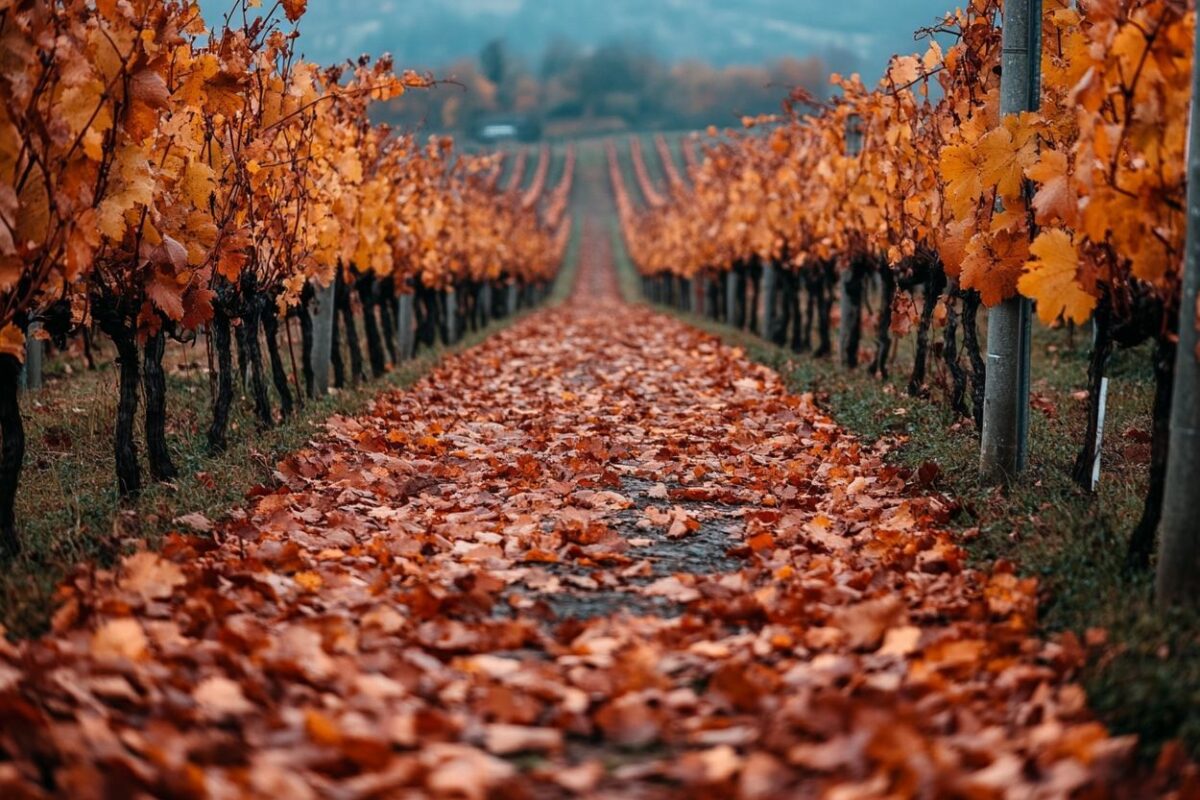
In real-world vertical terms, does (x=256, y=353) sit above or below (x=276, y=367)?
above

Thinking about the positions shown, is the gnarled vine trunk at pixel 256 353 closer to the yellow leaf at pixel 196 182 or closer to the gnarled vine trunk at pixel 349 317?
the yellow leaf at pixel 196 182

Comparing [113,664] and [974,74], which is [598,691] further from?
[974,74]

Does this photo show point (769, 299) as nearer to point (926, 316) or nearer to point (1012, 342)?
point (926, 316)

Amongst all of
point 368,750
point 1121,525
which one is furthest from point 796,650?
point 1121,525

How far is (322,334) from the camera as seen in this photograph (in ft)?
36.0

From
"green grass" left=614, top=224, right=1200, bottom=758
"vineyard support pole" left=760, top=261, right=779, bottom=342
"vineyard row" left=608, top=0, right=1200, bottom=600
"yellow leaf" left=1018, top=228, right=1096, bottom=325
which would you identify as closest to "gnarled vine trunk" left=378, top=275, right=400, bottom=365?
"vineyard row" left=608, top=0, right=1200, bottom=600

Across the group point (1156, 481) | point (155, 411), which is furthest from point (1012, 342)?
point (155, 411)

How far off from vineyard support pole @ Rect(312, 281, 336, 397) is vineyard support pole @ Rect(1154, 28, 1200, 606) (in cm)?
851

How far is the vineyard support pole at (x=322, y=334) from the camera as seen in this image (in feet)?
35.6

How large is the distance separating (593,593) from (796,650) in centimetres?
98

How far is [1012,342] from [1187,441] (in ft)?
7.72

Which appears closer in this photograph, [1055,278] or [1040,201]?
[1055,278]

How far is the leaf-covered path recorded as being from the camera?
2.64m

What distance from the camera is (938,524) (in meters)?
5.18
